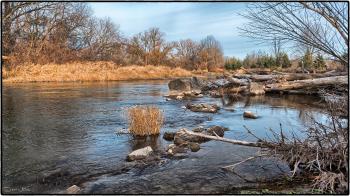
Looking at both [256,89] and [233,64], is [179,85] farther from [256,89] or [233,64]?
[233,64]

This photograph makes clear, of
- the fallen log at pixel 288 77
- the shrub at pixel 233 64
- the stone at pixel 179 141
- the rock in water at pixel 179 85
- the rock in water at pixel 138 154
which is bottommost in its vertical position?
the rock in water at pixel 138 154

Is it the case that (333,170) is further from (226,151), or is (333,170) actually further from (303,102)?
(303,102)

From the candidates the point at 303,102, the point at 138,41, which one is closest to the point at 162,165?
the point at 303,102

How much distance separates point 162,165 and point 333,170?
318 cm

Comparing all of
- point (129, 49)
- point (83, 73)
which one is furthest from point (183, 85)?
point (129, 49)

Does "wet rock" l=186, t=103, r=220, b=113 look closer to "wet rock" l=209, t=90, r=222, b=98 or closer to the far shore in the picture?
"wet rock" l=209, t=90, r=222, b=98

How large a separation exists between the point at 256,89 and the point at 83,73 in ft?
68.3

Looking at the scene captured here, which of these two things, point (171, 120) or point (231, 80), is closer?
point (171, 120)

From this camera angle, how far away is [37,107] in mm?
16828

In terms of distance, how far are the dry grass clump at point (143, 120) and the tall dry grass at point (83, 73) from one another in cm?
2235

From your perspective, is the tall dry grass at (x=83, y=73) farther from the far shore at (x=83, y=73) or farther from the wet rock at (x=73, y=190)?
the wet rock at (x=73, y=190)

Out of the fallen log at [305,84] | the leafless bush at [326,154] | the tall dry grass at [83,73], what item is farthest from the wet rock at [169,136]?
the tall dry grass at [83,73]

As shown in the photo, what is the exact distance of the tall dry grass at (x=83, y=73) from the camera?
3434cm

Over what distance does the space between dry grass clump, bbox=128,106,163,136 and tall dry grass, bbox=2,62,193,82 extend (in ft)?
73.3
